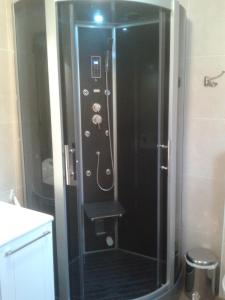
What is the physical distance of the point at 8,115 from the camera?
198 cm

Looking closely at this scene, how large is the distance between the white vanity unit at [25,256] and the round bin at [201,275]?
103 centimetres

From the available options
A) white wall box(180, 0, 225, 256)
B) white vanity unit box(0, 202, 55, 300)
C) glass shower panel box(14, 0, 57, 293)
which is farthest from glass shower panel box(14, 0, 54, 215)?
white wall box(180, 0, 225, 256)

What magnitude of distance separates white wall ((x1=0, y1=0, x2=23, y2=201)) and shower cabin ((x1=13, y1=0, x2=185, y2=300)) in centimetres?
5

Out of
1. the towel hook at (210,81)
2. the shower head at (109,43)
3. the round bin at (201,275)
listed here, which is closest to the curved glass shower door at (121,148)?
the shower head at (109,43)

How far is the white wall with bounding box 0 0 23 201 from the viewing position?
1.91m

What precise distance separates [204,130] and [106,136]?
0.85m

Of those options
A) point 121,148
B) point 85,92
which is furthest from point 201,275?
point 85,92

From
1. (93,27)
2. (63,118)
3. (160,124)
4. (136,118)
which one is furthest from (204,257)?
(93,27)

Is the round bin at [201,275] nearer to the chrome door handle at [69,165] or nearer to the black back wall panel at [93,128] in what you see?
the black back wall panel at [93,128]

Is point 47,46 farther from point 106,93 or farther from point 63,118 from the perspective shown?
point 106,93

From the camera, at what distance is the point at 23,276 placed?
1.50 m

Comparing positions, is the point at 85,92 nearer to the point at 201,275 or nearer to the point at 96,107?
the point at 96,107

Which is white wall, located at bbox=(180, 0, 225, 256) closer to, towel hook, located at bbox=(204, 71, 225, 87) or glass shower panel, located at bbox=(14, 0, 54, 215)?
towel hook, located at bbox=(204, 71, 225, 87)

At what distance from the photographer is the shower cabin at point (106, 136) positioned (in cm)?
177
